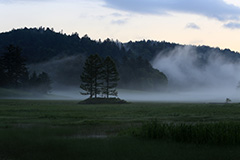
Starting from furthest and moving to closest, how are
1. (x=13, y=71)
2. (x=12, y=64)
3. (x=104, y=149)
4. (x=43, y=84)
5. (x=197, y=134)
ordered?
(x=43, y=84) < (x=12, y=64) < (x=13, y=71) < (x=197, y=134) < (x=104, y=149)

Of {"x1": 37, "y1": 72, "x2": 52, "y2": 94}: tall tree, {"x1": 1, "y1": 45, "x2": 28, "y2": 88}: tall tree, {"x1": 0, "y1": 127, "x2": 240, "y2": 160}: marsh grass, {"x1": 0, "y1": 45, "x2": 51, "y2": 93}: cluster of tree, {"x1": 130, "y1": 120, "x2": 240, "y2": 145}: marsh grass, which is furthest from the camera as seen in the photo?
{"x1": 37, "y1": 72, "x2": 52, "y2": 94}: tall tree

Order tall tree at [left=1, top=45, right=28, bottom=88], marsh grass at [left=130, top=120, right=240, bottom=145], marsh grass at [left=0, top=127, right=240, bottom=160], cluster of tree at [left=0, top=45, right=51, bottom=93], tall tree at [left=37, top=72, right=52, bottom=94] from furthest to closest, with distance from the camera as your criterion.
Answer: tall tree at [left=37, top=72, right=52, bottom=94], tall tree at [left=1, top=45, right=28, bottom=88], cluster of tree at [left=0, top=45, right=51, bottom=93], marsh grass at [left=130, top=120, right=240, bottom=145], marsh grass at [left=0, top=127, right=240, bottom=160]

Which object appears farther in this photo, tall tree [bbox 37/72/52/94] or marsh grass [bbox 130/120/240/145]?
tall tree [bbox 37/72/52/94]

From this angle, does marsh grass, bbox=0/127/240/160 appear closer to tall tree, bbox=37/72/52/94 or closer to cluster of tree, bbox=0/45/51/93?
cluster of tree, bbox=0/45/51/93

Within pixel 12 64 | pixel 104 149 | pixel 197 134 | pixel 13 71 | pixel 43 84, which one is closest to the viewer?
pixel 104 149

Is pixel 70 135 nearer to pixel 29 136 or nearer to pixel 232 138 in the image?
pixel 29 136

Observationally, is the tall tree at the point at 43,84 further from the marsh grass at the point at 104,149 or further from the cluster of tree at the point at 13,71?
the marsh grass at the point at 104,149

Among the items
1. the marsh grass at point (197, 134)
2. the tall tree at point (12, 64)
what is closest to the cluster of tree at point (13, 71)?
the tall tree at point (12, 64)

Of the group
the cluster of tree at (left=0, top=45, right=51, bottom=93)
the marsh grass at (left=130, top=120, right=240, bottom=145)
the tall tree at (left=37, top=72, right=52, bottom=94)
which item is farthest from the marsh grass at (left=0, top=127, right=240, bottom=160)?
the tall tree at (left=37, top=72, right=52, bottom=94)

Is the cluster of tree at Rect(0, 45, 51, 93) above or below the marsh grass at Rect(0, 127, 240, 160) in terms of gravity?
above

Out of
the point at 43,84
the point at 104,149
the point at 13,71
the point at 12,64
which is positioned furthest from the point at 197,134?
the point at 43,84

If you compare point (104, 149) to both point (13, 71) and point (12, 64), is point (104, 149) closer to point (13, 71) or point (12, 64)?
point (13, 71)

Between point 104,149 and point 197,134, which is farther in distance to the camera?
point 197,134

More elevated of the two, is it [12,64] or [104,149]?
[12,64]
